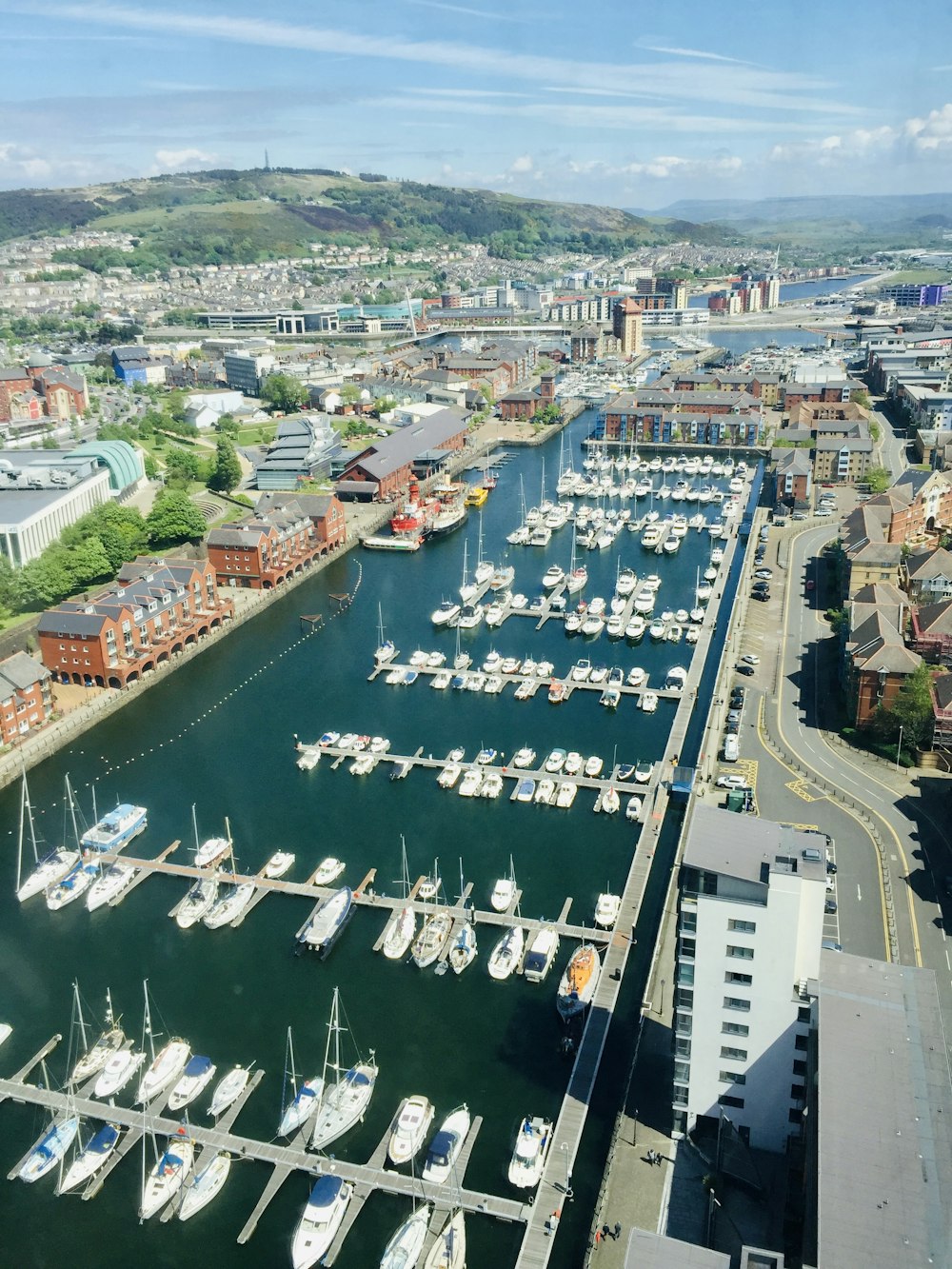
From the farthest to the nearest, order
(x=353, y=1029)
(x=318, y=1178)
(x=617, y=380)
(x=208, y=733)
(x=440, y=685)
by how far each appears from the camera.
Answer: (x=617, y=380) → (x=440, y=685) → (x=208, y=733) → (x=353, y=1029) → (x=318, y=1178)

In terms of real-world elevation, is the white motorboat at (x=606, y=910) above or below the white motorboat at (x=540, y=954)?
above

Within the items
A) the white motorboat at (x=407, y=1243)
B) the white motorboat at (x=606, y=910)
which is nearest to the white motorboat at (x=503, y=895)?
the white motorboat at (x=606, y=910)

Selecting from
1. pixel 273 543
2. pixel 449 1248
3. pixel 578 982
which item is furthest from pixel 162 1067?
pixel 273 543

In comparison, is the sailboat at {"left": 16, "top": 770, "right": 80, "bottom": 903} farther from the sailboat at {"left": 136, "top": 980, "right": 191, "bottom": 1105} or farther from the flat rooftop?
the flat rooftop

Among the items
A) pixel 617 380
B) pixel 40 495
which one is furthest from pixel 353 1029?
pixel 617 380

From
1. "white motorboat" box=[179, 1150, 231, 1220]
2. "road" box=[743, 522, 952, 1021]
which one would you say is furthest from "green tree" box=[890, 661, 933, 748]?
"white motorboat" box=[179, 1150, 231, 1220]

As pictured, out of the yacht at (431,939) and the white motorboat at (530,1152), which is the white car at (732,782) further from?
the white motorboat at (530,1152)

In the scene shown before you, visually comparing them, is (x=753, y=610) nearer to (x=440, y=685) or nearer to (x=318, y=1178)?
(x=440, y=685)
